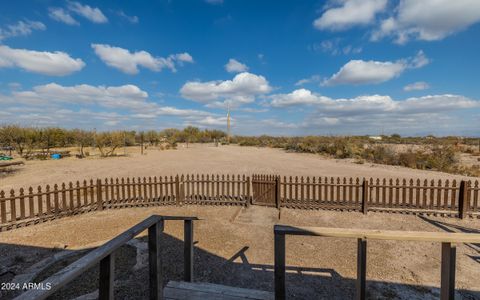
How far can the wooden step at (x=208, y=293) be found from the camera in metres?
2.71

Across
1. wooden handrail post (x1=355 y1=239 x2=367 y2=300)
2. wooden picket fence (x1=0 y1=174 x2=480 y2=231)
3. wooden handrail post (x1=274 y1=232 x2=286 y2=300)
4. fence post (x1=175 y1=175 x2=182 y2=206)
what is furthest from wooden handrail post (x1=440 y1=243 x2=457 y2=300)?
fence post (x1=175 y1=175 x2=182 y2=206)

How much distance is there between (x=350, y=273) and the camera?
164 inches

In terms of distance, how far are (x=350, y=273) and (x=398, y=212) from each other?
4371 mm

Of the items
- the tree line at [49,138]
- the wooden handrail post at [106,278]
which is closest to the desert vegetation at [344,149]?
the tree line at [49,138]

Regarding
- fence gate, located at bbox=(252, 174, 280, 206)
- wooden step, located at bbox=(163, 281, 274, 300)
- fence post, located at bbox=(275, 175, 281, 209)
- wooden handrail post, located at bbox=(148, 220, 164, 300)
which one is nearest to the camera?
wooden handrail post, located at bbox=(148, 220, 164, 300)

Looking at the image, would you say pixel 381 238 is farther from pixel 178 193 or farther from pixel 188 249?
pixel 178 193

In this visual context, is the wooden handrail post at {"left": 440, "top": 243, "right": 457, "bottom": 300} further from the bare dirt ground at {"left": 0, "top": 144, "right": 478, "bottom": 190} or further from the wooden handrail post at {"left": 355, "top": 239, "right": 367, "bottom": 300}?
the bare dirt ground at {"left": 0, "top": 144, "right": 478, "bottom": 190}

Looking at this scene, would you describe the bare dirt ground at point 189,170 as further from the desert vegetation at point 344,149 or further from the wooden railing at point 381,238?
the wooden railing at point 381,238

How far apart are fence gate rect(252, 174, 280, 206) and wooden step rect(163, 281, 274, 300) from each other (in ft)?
17.4

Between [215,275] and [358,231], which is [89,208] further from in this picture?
[358,231]

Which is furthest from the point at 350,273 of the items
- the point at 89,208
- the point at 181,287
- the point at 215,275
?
the point at 89,208

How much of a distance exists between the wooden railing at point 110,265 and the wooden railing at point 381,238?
130 cm

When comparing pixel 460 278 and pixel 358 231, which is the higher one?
pixel 358 231

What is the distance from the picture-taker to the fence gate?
8.12 meters
